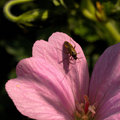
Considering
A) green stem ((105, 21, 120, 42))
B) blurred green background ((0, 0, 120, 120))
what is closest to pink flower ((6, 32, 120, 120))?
blurred green background ((0, 0, 120, 120))

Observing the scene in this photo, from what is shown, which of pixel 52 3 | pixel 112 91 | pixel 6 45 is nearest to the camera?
pixel 112 91

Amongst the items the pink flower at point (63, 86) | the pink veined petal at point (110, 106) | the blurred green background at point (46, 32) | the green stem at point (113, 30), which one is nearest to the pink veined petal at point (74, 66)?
the pink flower at point (63, 86)

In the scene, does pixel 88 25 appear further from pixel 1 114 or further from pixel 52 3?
pixel 1 114

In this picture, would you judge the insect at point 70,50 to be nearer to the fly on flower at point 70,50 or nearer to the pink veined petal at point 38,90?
the fly on flower at point 70,50

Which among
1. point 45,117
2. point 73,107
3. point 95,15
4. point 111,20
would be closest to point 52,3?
point 95,15

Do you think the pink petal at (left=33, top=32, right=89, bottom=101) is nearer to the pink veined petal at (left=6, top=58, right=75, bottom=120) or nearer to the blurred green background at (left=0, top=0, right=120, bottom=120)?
the pink veined petal at (left=6, top=58, right=75, bottom=120)

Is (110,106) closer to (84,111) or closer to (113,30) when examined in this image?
(84,111)
